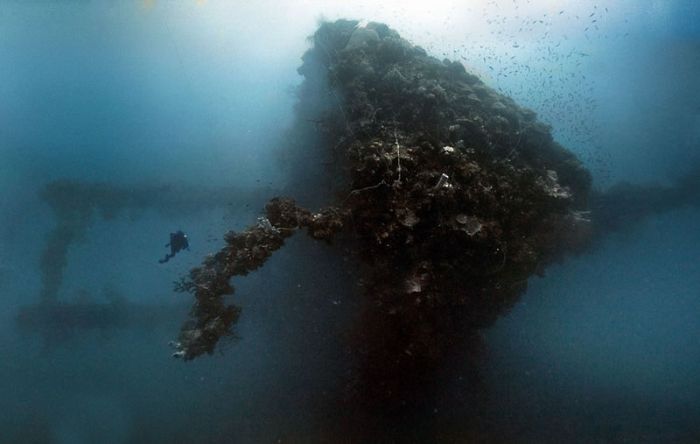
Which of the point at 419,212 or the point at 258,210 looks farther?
the point at 258,210

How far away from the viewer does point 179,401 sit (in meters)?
14.5

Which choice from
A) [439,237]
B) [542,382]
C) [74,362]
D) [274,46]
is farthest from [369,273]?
[74,362]

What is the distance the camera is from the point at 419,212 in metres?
8.58

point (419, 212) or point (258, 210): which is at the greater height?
point (258, 210)

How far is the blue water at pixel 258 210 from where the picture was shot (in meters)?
13.4

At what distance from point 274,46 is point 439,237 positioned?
11646 millimetres

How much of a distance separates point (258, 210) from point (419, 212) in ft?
25.8

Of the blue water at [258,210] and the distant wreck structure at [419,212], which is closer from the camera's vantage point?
the distant wreck structure at [419,212]

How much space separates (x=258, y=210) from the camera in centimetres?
1467

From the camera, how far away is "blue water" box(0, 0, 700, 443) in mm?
13445

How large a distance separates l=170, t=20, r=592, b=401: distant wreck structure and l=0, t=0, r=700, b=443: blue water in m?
2.63

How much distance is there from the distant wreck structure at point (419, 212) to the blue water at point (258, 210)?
2625mm

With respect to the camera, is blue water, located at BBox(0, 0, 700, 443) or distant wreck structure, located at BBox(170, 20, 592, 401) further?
blue water, located at BBox(0, 0, 700, 443)

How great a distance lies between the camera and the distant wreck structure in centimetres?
870
